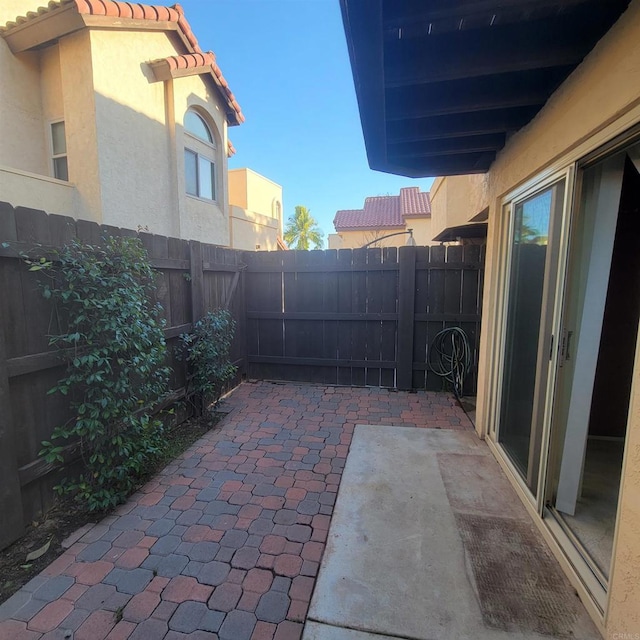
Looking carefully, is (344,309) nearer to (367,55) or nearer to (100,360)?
(100,360)

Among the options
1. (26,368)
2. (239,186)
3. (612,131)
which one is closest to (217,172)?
(239,186)

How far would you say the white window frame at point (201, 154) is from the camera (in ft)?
25.2

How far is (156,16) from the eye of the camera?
6133 mm

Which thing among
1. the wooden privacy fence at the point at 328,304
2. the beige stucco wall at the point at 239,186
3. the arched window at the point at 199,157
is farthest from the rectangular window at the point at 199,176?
the beige stucco wall at the point at 239,186

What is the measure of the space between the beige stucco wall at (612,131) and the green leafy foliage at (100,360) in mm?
2771

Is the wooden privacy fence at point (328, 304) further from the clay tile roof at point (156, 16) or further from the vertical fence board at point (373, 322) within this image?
the clay tile roof at point (156, 16)

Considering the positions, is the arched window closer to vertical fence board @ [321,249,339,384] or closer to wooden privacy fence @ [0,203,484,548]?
wooden privacy fence @ [0,203,484,548]

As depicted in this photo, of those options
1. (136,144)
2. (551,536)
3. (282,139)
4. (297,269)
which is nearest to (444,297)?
(297,269)

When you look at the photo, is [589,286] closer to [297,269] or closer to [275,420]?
[275,420]

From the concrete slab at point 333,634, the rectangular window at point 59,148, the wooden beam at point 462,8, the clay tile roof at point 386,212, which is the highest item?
the clay tile roof at point 386,212

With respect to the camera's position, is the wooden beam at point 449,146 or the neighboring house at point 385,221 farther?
the neighboring house at point 385,221

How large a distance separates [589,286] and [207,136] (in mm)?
8796

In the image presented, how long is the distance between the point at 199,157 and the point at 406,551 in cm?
860

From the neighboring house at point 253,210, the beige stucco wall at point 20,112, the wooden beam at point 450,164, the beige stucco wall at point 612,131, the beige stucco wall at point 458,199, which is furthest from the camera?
the neighboring house at point 253,210
